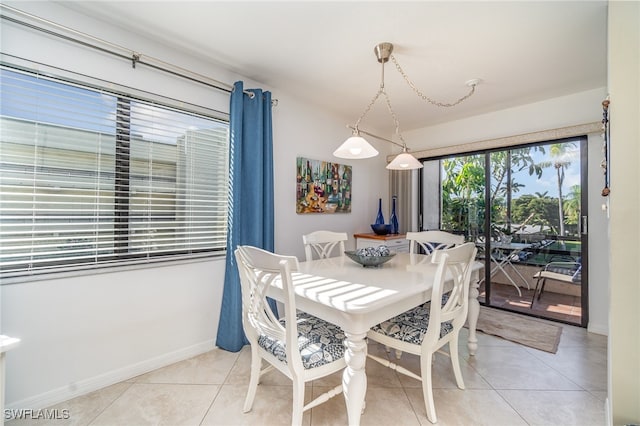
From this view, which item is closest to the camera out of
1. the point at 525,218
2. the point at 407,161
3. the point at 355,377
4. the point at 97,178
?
the point at 355,377

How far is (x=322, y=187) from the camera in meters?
3.19

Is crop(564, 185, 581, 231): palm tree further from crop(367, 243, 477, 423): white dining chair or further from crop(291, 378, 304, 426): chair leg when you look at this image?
crop(291, 378, 304, 426): chair leg

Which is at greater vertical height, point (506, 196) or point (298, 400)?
point (506, 196)

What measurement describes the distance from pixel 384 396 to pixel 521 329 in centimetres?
188

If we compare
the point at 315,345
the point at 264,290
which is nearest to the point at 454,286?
the point at 315,345

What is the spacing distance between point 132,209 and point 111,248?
289 millimetres

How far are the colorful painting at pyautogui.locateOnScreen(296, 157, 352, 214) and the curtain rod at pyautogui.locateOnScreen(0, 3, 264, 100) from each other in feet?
3.25

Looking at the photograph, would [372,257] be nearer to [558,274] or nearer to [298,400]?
[298,400]

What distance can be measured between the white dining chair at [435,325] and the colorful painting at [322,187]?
1613 millimetres

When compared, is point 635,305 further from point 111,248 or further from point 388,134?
point 388,134

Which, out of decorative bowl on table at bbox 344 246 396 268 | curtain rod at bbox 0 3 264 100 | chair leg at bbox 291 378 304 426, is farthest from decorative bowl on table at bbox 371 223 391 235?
chair leg at bbox 291 378 304 426

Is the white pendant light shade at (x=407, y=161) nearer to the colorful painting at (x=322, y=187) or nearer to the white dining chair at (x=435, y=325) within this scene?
the white dining chair at (x=435, y=325)

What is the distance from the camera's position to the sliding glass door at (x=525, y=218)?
112 inches

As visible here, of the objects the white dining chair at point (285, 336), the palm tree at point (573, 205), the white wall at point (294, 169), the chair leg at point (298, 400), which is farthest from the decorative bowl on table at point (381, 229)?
the chair leg at point (298, 400)
